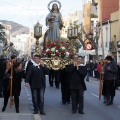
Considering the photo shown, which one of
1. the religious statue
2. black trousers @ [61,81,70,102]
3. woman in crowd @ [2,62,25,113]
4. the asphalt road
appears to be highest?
the religious statue

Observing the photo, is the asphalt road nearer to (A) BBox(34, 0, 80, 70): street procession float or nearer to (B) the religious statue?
(A) BBox(34, 0, 80, 70): street procession float

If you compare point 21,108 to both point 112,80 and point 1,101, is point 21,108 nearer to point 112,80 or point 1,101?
point 1,101

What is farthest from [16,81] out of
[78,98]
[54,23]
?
[54,23]

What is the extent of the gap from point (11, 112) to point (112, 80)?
184 inches

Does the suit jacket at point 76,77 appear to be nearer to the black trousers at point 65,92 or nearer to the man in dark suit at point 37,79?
the man in dark suit at point 37,79

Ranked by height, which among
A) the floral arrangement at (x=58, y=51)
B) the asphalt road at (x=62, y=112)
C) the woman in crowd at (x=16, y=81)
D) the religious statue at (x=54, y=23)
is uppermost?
the religious statue at (x=54, y=23)

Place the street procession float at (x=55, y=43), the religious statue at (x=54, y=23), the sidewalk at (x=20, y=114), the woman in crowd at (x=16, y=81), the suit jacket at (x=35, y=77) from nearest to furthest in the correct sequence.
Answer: the sidewalk at (x=20, y=114) → the suit jacket at (x=35, y=77) → the woman in crowd at (x=16, y=81) → the street procession float at (x=55, y=43) → the religious statue at (x=54, y=23)

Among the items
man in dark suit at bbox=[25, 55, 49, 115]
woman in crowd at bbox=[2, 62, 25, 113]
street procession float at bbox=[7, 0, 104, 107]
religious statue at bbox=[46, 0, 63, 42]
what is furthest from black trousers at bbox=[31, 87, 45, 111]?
religious statue at bbox=[46, 0, 63, 42]

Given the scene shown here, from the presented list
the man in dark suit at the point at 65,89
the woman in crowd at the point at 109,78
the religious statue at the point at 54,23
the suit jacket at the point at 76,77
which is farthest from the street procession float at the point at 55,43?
the suit jacket at the point at 76,77

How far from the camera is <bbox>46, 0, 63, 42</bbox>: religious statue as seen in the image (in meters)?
18.4

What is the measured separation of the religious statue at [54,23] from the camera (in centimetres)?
1841

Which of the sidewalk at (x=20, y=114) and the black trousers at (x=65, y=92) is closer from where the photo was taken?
the sidewalk at (x=20, y=114)

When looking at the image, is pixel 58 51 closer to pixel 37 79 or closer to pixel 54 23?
pixel 54 23

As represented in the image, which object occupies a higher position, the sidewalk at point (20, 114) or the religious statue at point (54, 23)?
the religious statue at point (54, 23)
